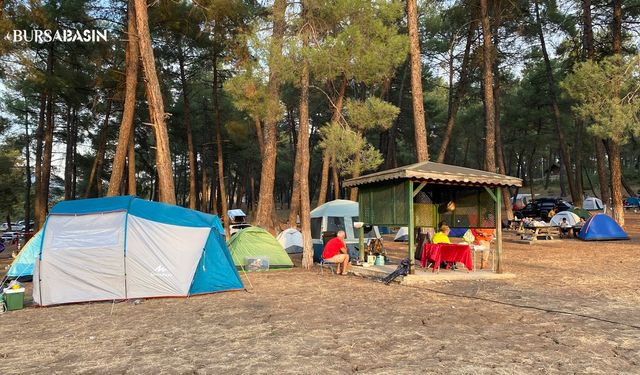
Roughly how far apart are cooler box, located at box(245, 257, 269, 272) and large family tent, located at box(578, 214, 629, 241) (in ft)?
40.2

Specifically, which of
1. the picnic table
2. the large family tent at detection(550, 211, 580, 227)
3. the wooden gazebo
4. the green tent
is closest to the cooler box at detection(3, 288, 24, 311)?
the green tent

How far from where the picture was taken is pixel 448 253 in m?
10.9

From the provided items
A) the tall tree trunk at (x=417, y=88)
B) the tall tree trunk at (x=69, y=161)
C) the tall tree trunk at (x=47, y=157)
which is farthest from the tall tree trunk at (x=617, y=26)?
the tall tree trunk at (x=69, y=161)

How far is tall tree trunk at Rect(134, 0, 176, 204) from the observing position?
12.8 metres

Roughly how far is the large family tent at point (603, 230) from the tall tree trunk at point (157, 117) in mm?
14544

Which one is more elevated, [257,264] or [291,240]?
[291,240]

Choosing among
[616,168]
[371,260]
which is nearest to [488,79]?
[616,168]

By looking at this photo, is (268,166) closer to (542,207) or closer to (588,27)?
(588,27)

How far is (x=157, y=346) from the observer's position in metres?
5.70

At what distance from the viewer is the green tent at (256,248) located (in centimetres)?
1284

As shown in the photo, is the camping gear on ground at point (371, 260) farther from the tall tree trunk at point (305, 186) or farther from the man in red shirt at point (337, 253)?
the tall tree trunk at point (305, 186)

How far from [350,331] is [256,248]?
23.5 feet

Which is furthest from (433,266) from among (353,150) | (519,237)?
(519,237)

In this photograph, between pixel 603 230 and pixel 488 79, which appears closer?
pixel 603 230
